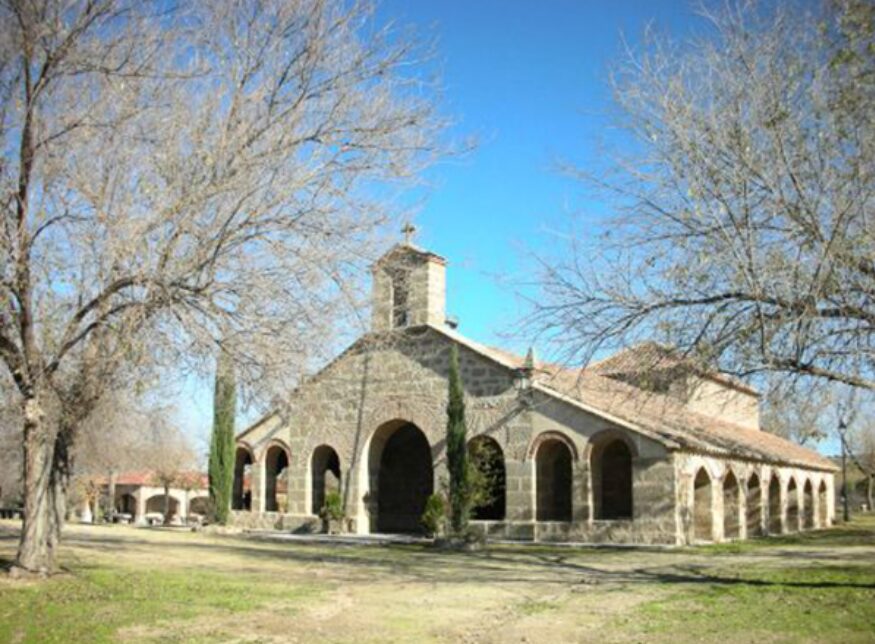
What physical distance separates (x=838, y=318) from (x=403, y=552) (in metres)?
11.4

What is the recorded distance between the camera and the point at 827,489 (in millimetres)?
37219

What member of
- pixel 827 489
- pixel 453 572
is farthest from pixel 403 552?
pixel 827 489

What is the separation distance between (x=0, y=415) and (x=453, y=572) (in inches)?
287

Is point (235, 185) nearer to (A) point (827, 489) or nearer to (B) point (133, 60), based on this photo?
(B) point (133, 60)

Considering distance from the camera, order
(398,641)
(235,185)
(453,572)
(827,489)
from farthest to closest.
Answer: (827,489) → (453,572) → (235,185) → (398,641)

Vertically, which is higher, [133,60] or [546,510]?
[133,60]

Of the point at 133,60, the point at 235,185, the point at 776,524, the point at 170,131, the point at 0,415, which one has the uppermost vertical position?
the point at 133,60

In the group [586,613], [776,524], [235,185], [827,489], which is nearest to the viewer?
[586,613]

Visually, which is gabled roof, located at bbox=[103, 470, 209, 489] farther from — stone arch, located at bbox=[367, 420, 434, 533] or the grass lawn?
the grass lawn

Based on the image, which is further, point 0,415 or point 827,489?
point 827,489

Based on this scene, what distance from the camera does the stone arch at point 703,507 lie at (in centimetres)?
2258

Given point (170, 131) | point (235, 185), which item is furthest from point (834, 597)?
point (170, 131)

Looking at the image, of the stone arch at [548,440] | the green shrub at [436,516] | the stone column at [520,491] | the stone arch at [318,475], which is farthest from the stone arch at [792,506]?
the stone arch at [318,475]

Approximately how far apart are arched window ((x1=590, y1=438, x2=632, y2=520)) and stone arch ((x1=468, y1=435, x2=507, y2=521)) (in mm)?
2693
